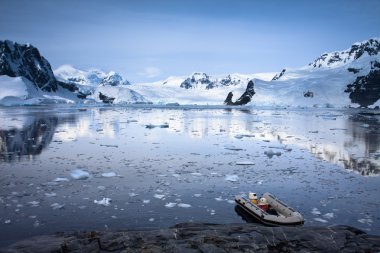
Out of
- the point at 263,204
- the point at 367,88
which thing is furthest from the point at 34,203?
the point at 367,88

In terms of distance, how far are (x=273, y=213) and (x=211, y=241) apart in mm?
3315

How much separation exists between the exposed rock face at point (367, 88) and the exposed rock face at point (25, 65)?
140813mm

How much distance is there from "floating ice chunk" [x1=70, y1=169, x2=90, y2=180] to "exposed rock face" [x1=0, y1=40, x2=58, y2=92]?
6852 inches

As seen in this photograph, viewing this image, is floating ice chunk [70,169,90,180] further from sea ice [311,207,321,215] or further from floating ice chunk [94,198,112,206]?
sea ice [311,207,321,215]

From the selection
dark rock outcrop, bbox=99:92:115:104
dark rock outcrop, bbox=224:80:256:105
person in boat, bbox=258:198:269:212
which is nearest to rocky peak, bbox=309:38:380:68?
dark rock outcrop, bbox=224:80:256:105

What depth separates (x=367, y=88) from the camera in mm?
127750

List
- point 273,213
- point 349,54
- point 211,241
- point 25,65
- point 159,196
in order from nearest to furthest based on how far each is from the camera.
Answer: point 211,241, point 273,213, point 159,196, point 349,54, point 25,65

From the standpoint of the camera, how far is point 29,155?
18.4 meters

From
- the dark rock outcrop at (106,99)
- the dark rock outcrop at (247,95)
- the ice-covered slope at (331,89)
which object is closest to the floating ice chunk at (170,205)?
the ice-covered slope at (331,89)

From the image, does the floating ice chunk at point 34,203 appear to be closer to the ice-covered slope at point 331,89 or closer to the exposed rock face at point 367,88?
the ice-covered slope at point 331,89

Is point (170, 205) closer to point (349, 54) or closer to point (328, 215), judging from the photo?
point (328, 215)

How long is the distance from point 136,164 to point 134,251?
9.50 metres

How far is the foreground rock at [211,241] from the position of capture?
744 cm

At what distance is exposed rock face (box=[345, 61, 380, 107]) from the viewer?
4801 inches
